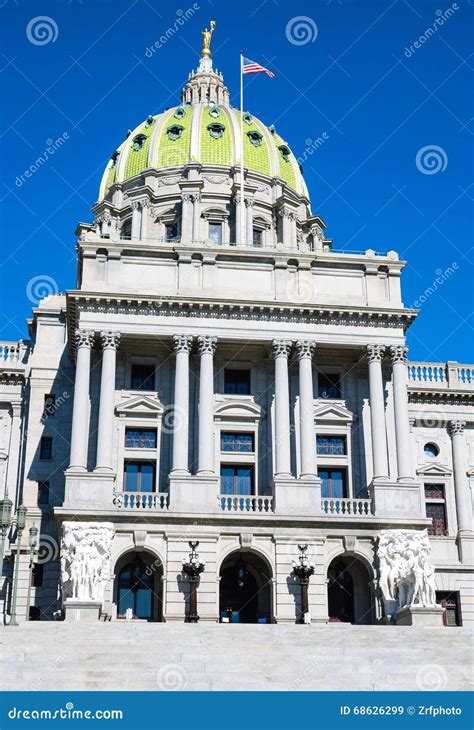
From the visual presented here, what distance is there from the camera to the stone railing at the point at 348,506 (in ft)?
159

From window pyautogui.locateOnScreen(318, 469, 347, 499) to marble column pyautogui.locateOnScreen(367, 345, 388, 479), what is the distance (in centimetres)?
236

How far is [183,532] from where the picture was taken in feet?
153

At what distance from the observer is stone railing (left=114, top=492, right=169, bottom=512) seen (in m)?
46.9

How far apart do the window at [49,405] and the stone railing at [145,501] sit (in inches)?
452

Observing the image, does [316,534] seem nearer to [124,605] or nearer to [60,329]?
[124,605]

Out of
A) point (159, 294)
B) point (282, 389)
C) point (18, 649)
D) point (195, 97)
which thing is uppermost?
point (195, 97)

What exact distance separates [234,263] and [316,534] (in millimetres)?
14538

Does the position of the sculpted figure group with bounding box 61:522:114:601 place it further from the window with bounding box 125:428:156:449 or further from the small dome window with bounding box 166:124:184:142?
the small dome window with bounding box 166:124:184:142

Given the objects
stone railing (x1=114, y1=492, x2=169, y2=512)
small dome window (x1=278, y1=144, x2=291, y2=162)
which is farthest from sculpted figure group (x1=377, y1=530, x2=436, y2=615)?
small dome window (x1=278, y1=144, x2=291, y2=162)

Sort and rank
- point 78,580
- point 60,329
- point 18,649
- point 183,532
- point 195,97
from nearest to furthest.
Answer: point 18,649, point 78,580, point 183,532, point 60,329, point 195,97

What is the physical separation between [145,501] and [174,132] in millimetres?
38791

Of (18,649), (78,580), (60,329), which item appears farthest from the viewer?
(60,329)

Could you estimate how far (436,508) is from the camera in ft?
196

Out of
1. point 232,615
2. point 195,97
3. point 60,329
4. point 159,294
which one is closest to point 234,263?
point 159,294
